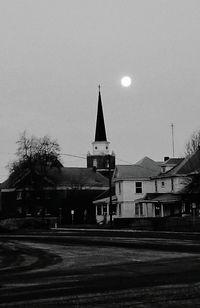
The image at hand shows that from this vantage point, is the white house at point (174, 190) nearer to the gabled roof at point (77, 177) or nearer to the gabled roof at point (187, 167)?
the gabled roof at point (187, 167)

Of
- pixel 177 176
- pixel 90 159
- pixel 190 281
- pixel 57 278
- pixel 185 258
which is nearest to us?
pixel 190 281

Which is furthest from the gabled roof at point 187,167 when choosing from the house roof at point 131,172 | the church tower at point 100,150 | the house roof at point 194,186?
the church tower at point 100,150

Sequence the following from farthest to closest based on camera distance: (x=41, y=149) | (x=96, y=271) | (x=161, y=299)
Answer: (x=41, y=149) < (x=96, y=271) < (x=161, y=299)

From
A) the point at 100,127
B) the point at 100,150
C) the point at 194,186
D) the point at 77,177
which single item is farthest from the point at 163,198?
the point at 100,150

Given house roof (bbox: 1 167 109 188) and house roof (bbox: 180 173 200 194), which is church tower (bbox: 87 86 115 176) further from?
house roof (bbox: 180 173 200 194)

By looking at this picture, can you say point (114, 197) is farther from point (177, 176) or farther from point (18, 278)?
point (18, 278)

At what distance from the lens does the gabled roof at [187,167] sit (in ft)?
259

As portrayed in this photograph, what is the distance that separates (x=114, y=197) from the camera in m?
90.1

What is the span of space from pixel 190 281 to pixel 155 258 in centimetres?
693

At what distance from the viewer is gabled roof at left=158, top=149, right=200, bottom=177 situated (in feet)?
259

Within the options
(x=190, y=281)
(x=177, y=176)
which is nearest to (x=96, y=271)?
(x=190, y=281)

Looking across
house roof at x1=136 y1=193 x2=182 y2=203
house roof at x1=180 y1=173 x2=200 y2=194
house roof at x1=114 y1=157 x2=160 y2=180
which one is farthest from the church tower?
house roof at x1=180 y1=173 x2=200 y2=194

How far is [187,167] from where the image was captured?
79562 millimetres

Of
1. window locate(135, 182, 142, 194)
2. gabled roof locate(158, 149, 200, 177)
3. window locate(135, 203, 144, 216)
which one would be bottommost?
window locate(135, 203, 144, 216)
